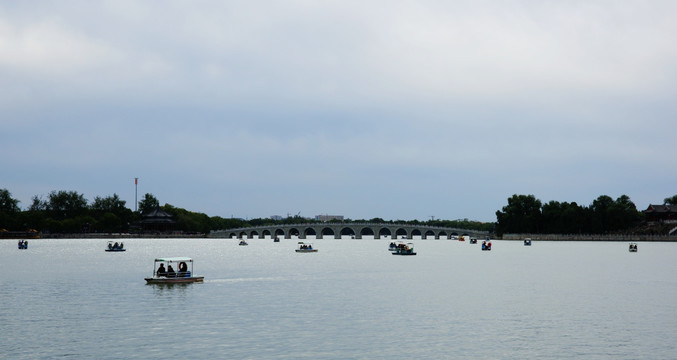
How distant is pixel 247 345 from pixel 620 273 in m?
61.4

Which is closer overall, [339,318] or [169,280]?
[339,318]

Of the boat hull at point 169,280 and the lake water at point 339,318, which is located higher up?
the boat hull at point 169,280

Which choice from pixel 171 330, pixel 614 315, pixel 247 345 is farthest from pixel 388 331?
pixel 614 315

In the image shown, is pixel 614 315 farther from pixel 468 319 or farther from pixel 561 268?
pixel 561 268

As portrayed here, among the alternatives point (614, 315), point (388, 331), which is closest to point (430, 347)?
point (388, 331)

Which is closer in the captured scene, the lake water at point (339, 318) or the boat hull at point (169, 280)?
the lake water at point (339, 318)

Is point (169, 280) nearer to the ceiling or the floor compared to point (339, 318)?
nearer to the ceiling

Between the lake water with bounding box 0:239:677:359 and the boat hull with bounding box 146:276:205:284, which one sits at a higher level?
the boat hull with bounding box 146:276:205:284

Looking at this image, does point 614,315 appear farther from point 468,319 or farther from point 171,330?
point 171,330

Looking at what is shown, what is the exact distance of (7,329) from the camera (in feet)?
127

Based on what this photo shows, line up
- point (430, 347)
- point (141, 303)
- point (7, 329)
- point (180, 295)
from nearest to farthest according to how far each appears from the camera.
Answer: point (430, 347), point (7, 329), point (141, 303), point (180, 295)

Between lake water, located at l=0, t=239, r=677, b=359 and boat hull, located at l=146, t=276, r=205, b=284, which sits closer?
lake water, located at l=0, t=239, r=677, b=359

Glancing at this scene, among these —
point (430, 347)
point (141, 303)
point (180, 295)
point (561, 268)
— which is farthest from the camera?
point (561, 268)

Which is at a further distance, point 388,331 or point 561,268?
point 561,268
